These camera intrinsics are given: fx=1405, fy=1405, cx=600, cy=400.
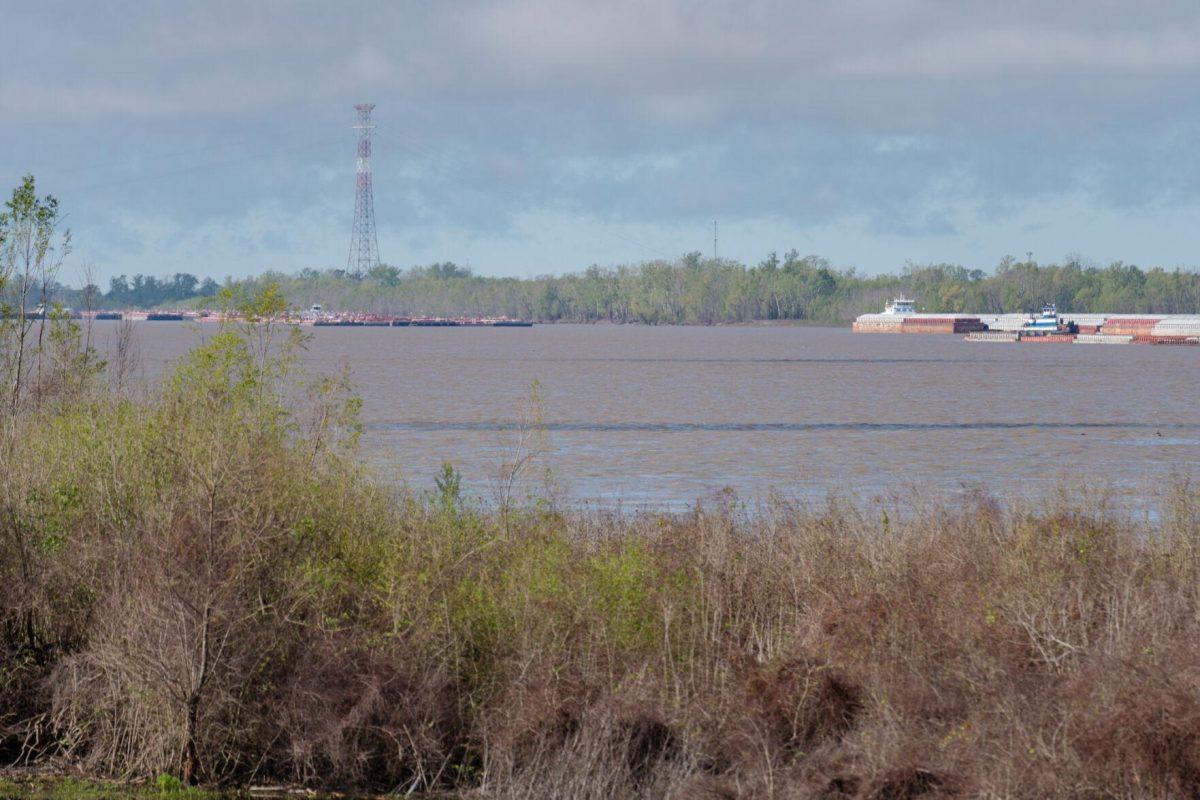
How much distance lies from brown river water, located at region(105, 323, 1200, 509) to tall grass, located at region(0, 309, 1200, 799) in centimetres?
461

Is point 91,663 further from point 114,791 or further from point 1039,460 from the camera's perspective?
point 1039,460

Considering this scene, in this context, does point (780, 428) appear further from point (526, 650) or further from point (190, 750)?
point (190, 750)

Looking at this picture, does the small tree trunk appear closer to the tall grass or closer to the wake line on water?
the tall grass

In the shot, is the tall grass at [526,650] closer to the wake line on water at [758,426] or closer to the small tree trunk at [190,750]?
the small tree trunk at [190,750]

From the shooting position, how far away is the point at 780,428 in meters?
52.5

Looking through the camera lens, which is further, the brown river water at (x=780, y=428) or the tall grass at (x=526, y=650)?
the brown river water at (x=780, y=428)

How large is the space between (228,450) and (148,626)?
2119 millimetres

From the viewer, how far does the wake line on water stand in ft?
162

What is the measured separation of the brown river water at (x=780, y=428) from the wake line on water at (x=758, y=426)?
0.11 metres

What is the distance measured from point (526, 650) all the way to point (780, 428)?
3882cm

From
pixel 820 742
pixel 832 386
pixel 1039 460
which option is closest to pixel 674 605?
pixel 820 742

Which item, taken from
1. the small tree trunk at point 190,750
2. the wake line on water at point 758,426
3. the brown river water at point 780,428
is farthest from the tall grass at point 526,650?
the wake line on water at point 758,426

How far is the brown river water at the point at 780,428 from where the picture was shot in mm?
33906

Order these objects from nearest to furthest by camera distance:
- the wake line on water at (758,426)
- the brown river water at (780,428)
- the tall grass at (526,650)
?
the tall grass at (526,650)
the brown river water at (780,428)
the wake line on water at (758,426)
